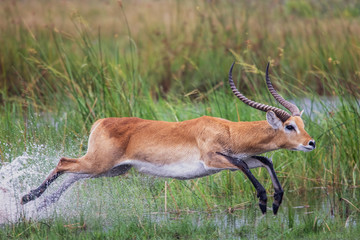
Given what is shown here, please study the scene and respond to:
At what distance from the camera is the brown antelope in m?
5.78

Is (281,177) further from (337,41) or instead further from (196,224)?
(337,41)

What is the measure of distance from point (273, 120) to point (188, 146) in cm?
87

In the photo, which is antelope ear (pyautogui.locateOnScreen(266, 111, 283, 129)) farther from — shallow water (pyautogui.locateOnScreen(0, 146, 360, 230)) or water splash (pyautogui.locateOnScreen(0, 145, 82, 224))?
water splash (pyautogui.locateOnScreen(0, 145, 82, 224))

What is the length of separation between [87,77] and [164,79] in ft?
13.0

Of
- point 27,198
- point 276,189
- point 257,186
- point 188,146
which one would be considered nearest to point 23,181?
point 27,198

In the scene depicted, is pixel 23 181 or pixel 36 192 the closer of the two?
pixel 36 192

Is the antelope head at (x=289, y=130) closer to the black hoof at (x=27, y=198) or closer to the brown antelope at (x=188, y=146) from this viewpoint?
the brown antelope at (x=188, y=146)

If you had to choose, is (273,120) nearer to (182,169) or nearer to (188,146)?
(188,146)

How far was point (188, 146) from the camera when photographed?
5969 millimetres

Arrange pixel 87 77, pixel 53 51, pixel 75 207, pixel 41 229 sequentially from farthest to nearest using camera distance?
pixel 53 51
pixel 87 77
pixel 75 207
pixel 41 229

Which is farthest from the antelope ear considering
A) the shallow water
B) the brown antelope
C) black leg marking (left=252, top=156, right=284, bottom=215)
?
the shallow water

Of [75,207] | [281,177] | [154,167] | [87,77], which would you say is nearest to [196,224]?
[154,167]

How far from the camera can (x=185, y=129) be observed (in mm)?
6062

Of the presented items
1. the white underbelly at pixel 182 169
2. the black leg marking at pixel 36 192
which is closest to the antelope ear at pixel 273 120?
the white underbelly at pixel 182 169
